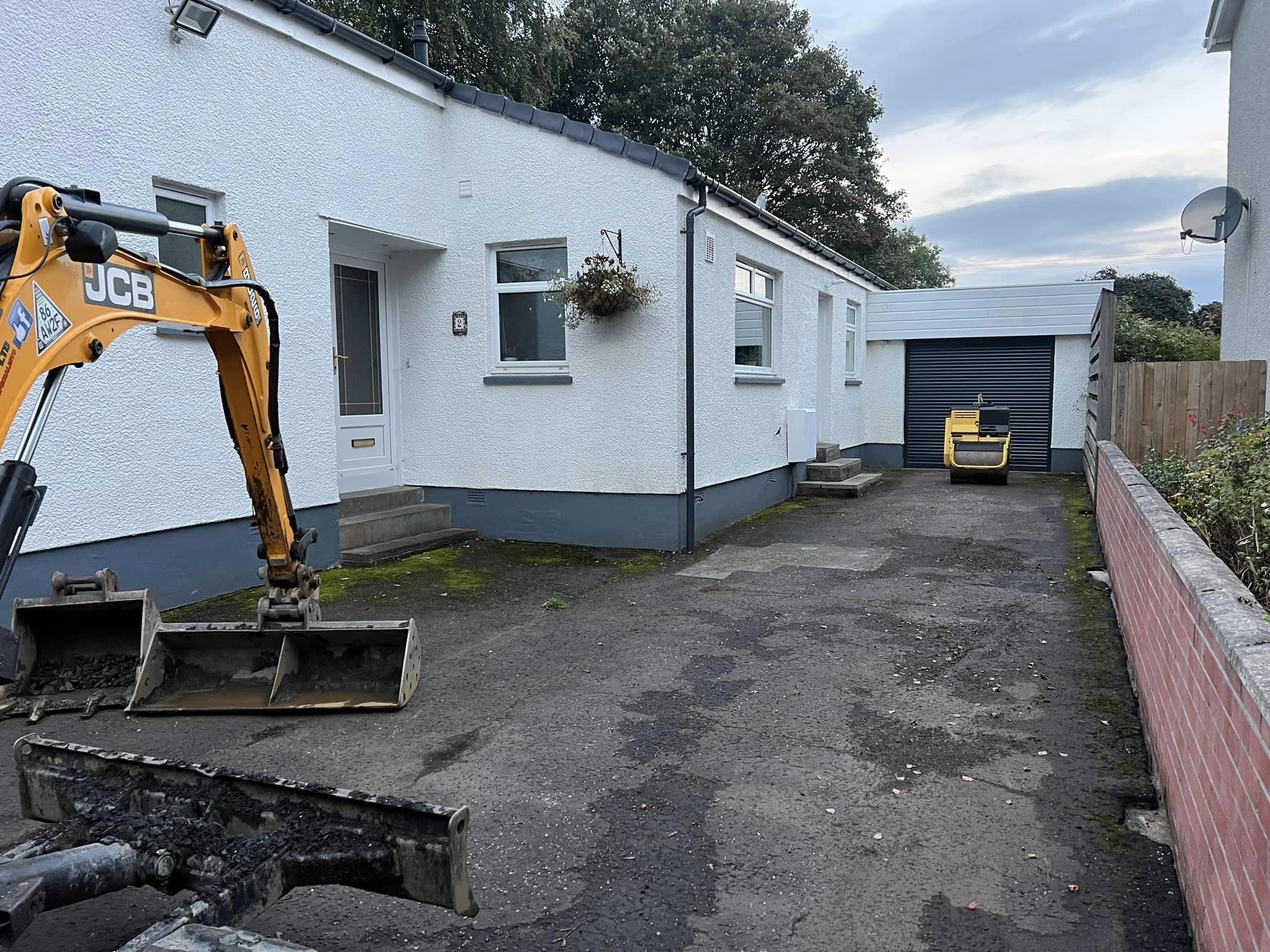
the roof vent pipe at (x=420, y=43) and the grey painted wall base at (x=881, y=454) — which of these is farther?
the grey painted wall base at (x=881, y=454)

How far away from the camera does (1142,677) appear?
442 cm

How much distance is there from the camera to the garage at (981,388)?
15953mm

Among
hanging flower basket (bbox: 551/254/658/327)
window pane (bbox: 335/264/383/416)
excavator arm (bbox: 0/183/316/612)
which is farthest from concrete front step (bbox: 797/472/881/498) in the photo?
excavator arm (bbox: 0/183/316/612)

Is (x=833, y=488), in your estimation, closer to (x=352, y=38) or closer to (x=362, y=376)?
(x=362, y=376)

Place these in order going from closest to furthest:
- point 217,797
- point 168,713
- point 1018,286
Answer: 1. point 217,797
2. point 168,713
3. point 1018,286

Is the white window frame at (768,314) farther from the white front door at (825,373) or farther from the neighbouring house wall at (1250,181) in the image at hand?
the neighbouring house wall at (1250,181)

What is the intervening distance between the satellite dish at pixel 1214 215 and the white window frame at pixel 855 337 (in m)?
6.91

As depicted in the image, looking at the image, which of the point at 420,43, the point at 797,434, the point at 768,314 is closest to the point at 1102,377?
the point at 797,434

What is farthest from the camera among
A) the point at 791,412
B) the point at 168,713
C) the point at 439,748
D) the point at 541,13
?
the point at 541,13

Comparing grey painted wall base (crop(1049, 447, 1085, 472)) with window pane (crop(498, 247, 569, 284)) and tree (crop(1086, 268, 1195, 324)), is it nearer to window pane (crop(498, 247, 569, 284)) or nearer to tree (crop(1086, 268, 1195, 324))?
window pane (crop(498, 247, 569, 284))

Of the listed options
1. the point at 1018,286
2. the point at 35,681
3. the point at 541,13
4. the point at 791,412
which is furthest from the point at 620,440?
the point at 541,13

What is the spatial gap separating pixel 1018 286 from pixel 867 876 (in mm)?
14529

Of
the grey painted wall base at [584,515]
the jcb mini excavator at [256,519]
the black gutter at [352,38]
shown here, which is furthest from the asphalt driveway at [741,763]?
the black gutter at [352,38]

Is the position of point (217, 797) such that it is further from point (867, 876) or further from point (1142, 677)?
point (1142, 677)
